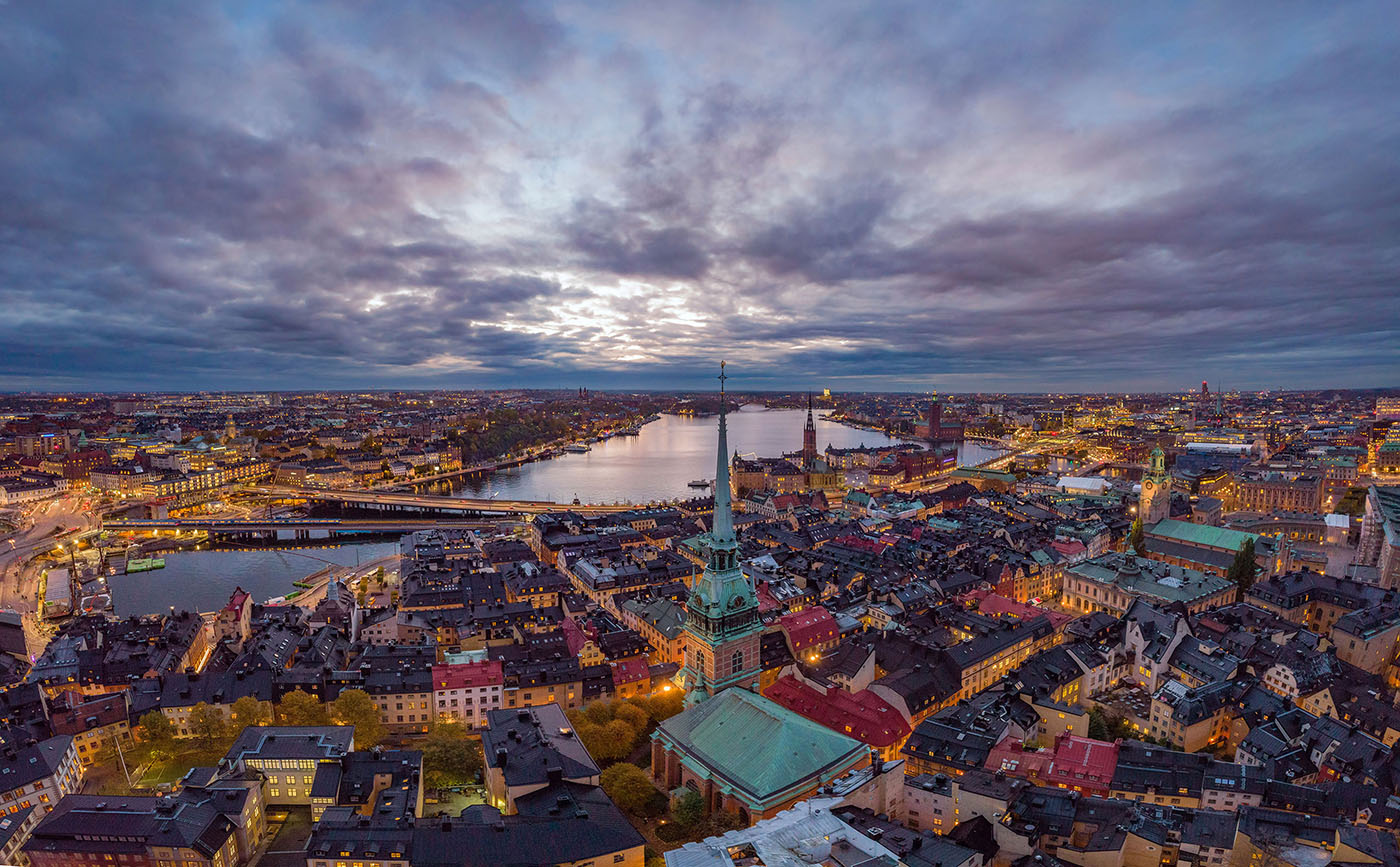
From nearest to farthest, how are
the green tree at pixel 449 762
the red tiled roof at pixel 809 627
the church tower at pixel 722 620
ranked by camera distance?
the green tree at pixel 449 762
the church tower at pixel 722 620
the red tiled roof at pixel 809 627

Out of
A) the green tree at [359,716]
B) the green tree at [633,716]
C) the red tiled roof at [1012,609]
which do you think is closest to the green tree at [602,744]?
the green tree at [633,716]

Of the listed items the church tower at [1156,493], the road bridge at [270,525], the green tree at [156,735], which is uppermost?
the church tower at [1156,493]

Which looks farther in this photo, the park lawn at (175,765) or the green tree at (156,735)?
the green tree at (156,735)

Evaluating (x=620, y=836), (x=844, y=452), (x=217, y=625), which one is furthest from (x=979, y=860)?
(x=844, y=452)

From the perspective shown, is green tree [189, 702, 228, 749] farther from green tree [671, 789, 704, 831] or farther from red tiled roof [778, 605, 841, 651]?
red tiled roof [778, 605, 841, 651]

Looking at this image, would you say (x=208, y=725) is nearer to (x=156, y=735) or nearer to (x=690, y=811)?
(x=156, y=735)

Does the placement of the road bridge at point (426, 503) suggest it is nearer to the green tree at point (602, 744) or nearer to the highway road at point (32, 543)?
the highway road at point (32, 543)
